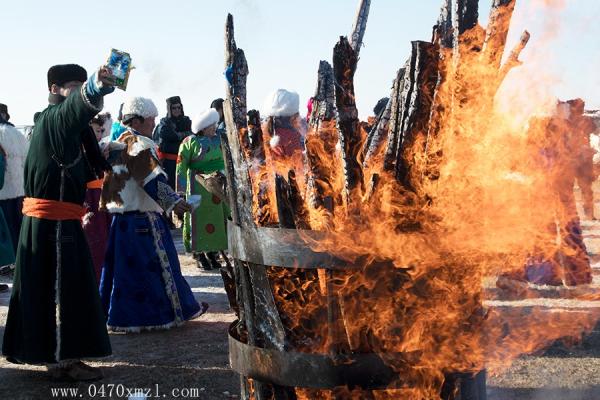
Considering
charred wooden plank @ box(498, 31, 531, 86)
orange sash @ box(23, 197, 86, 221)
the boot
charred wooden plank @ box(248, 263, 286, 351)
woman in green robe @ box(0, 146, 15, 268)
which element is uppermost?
charred wooden plank @ box(498, 31, 531, 86)

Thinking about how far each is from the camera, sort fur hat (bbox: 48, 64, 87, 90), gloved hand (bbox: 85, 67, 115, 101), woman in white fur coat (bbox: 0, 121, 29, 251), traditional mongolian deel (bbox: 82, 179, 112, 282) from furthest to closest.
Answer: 1. woman in white fur coat (bbox: 0, 121, 29, 251)
2. traditional mongolian deel (bbox: 82, 179, 112, 282)
3. fur hat (bbox: 48, 64, 87, 90)
4. gloved hand (bbox: 85, 67, 115, 101)

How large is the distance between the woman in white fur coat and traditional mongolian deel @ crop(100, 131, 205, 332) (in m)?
3.74

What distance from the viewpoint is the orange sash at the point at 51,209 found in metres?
4.93

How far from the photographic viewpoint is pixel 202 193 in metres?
9.05

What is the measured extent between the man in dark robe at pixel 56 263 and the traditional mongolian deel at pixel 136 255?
1138 millimetres

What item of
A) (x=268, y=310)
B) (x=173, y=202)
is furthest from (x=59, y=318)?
(x=268, y=310)

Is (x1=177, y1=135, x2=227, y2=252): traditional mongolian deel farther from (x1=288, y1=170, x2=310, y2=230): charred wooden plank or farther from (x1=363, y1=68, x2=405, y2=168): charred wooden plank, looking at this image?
(x1=288, y1=170, x2=310, y2=230): charred wooden plank

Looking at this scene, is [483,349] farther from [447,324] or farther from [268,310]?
[268,310]

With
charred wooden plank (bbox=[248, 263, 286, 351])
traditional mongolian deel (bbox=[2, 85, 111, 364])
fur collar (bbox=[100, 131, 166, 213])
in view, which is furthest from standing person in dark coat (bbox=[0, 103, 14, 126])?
charred wooden plank (bbox=[248, 263, 286, 351])

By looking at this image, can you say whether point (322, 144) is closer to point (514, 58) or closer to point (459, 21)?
point (459, 21)

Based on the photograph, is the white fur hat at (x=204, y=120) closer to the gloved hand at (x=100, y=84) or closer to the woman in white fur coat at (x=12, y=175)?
the woman in white fur coat at (x=12, y=175)

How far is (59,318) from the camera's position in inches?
194

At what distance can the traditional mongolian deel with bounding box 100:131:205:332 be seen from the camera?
620cm

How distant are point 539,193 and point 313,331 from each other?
152cm
